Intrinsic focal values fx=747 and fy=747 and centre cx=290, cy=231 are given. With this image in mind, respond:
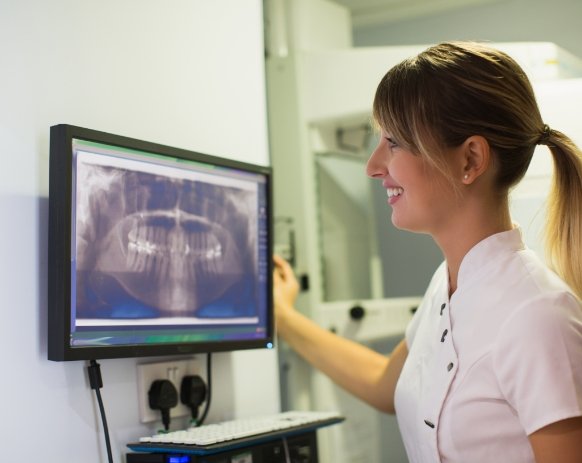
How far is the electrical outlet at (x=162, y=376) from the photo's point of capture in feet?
4.54

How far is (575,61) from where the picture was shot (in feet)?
7.57

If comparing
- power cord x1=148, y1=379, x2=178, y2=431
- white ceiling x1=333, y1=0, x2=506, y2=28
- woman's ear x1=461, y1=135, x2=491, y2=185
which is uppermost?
white ceiling x1=333, y1=0, x2=506, y2=28

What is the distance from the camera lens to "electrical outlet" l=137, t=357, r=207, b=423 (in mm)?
1384

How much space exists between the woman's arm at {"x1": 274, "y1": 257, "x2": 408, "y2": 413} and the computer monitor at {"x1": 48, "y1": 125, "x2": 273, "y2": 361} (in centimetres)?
21

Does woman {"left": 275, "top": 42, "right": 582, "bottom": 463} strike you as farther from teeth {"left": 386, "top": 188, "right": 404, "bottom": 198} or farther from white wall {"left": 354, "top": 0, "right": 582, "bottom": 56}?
white wall {"left": 354, "top": 0, "right": 582, "bottom": 56}

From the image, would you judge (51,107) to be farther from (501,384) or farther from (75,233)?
(501,384)

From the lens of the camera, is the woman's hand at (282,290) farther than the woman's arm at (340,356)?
Yes

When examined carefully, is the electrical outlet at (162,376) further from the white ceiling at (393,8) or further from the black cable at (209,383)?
the white ceiling at (393,8)

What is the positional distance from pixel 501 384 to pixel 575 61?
148 centimetres

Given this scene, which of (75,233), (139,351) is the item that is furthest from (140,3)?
(139,351)

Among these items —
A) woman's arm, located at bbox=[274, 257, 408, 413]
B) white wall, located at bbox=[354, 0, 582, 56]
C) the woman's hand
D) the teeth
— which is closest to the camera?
the teeth

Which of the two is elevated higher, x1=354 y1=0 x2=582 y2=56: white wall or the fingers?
x1=354 y1=0 x2=582 y2=56: white wall

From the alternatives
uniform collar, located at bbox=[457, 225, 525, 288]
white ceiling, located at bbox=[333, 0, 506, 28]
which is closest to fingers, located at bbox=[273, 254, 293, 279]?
uniform collar, located at bbox=[457, 225, 525, 288]

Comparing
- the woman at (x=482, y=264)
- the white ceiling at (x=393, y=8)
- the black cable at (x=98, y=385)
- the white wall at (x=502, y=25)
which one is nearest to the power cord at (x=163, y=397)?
the black cable at (x=98, y=385)
